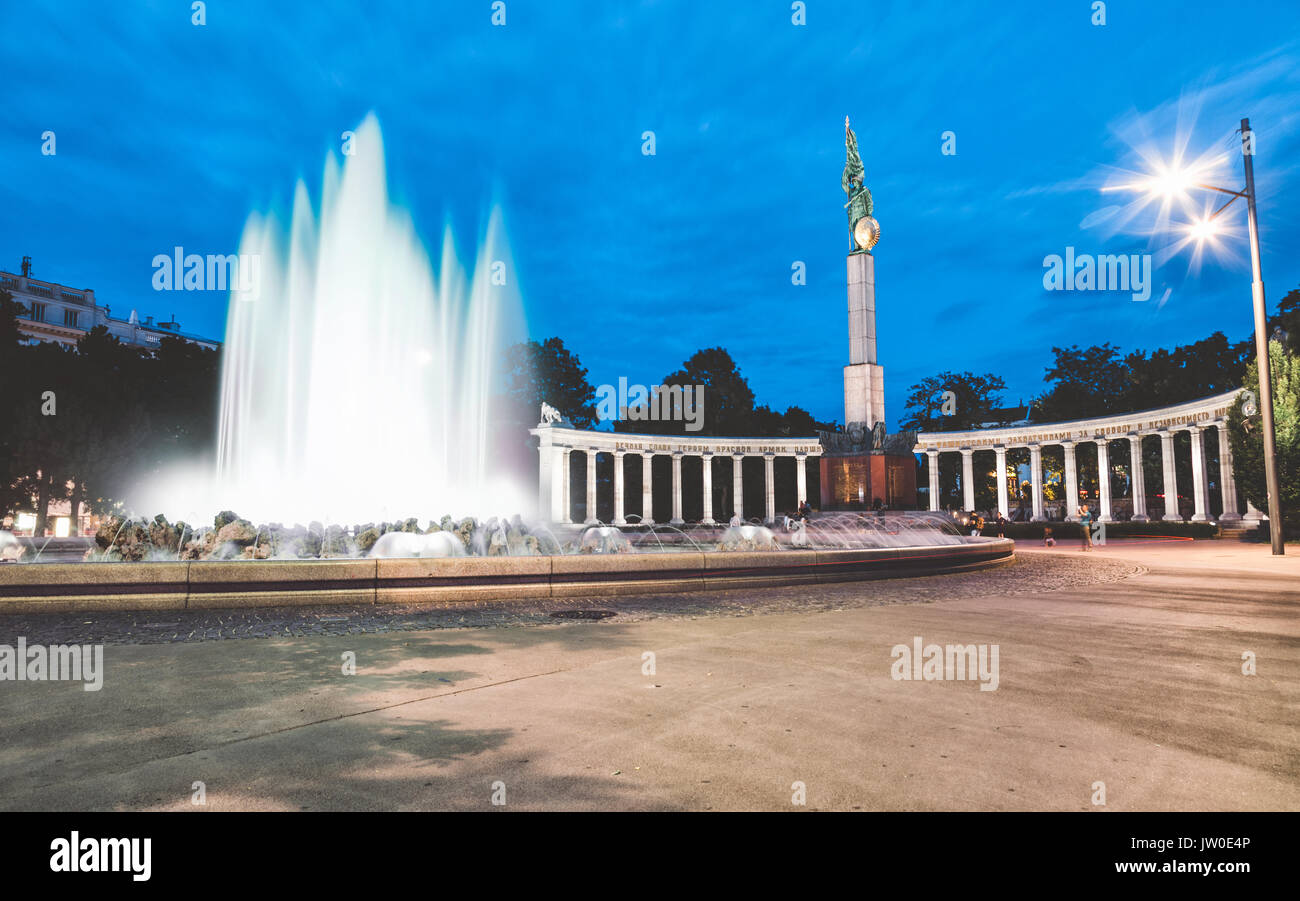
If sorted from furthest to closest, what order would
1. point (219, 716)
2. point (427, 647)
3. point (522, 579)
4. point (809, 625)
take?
point (522, 579)
point (809, 625)
point (427, 647)
point (219, 716)

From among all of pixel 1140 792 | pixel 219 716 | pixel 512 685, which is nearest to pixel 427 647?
pixel 512 685

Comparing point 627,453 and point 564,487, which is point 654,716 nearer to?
point 564,487

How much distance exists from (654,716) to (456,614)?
7511 mm

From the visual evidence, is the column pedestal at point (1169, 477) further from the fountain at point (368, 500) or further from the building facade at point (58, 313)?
the building facade at point (58, 313)

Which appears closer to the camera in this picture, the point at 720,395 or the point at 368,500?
the point at 368,500

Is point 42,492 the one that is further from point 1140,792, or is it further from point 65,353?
point 1140,792

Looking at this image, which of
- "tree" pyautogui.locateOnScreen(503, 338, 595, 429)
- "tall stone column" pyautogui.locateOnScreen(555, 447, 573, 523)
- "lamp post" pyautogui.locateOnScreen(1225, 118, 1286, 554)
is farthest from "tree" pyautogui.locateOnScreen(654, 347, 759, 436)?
"lamp post" pyautogui.locateOnScreen(1225, 118, 1286, 554)

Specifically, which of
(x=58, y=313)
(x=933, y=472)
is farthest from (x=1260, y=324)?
(x=58, y=313)

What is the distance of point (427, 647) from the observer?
31.2ft

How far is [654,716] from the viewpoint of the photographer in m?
6.13

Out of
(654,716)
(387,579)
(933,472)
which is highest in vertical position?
(933,472)

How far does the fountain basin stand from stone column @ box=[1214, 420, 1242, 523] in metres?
42.9
